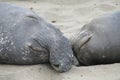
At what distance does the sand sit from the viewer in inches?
97.8

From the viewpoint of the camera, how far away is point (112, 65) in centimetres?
266

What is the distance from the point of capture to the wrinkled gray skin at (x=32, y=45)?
8.43 ft

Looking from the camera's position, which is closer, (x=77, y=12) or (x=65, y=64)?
(x=65, y=64)

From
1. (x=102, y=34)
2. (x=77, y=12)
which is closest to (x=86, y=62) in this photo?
(x=102, y=34)

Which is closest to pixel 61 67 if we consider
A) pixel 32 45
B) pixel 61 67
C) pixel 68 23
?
pixel 61 67

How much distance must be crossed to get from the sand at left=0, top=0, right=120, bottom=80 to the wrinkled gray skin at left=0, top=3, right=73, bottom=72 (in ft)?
0.19

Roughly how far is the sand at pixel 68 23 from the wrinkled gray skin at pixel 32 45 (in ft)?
0.19

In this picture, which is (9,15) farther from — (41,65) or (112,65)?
(112,65)

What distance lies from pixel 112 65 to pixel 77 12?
1.54 metres

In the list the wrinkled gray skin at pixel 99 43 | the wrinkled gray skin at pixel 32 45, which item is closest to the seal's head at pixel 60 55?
the wrinkled gray skin at pixel 32 45

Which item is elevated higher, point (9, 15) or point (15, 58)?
point (9, 15)

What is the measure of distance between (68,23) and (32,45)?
120cm

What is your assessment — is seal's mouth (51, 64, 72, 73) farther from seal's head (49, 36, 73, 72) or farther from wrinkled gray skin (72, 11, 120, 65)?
wrinkled gray skin (72, 11, 120, 65)

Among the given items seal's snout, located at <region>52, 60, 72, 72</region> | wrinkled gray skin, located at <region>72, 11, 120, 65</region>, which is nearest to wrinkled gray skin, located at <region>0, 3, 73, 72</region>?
seal's snout, located at <region>52, 60, 72, 72</region>
